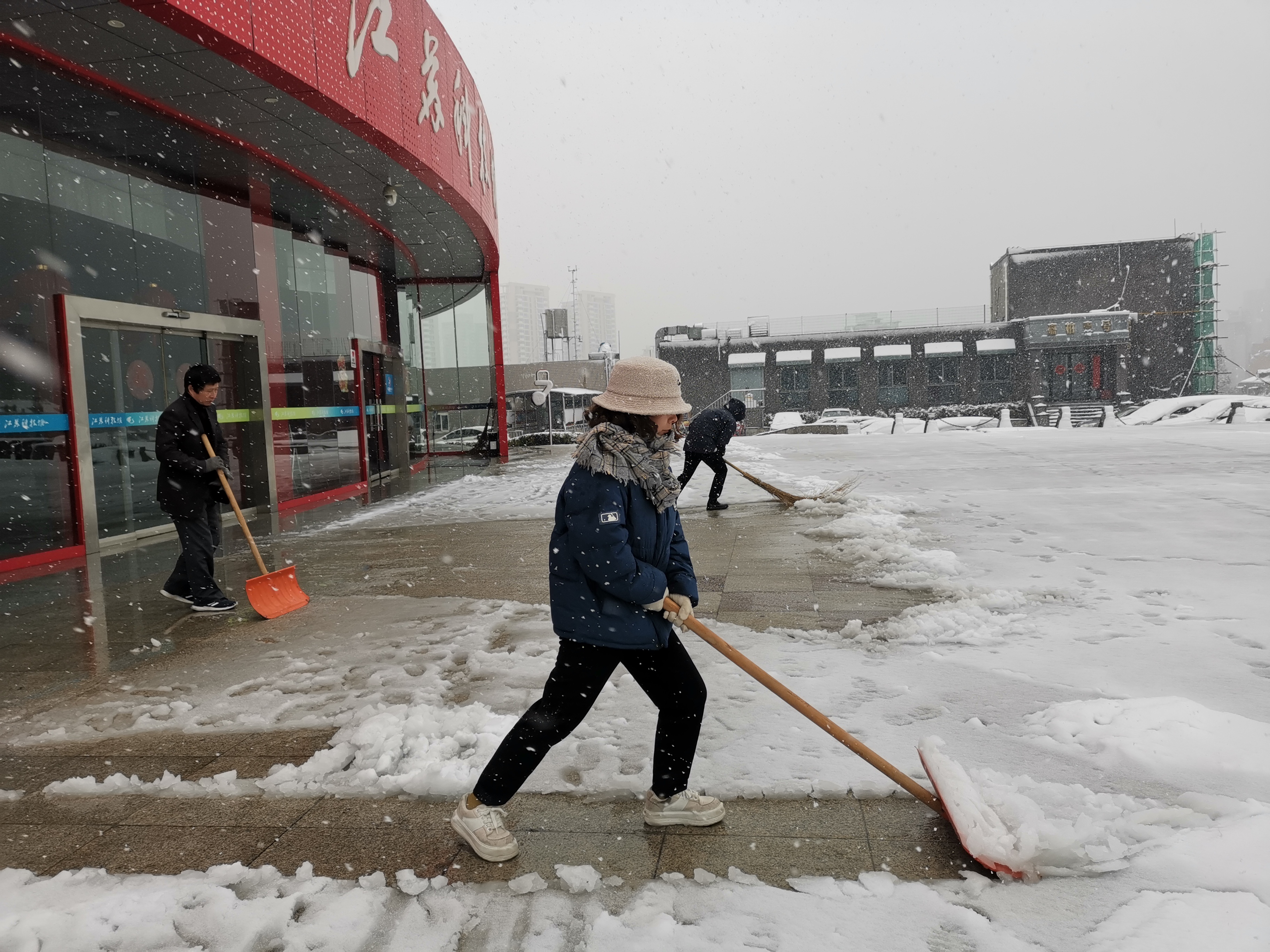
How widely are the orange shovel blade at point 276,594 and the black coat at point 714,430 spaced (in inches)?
200

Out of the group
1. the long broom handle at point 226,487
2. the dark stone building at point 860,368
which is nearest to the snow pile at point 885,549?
the long broom handle at point 226,487

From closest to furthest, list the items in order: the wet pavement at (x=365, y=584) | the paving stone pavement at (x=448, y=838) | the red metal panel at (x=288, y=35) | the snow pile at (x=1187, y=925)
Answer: the snow pile at (x=1187, y=925), the paving stone pavement at (x=448, y=838), the wet pavement at (x=365, y=584), the red metal panel at (x=288, y=35)

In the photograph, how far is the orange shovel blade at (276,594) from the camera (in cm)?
581

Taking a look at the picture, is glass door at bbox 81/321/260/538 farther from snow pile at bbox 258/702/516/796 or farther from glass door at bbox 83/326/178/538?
snow pile at bbox 258/702/516/796

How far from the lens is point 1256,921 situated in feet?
7.21

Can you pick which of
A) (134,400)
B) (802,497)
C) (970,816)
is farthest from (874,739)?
(134,400)

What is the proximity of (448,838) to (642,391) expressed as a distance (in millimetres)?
1623

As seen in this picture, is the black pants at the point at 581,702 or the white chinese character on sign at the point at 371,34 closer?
the black pants at the point at 581,702

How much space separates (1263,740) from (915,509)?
20.5 ft

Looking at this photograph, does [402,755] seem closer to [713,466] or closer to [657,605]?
[657,605]

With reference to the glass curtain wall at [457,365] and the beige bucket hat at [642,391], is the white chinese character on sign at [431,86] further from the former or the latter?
the glass curtain wall at [457,365]

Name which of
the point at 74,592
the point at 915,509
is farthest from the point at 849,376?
the point at 74,592

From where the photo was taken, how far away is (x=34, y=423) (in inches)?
313

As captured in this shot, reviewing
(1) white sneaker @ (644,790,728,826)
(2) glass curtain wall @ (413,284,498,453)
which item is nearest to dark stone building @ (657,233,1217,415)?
(2) glass curtain wall @ (413,284,498,453)
